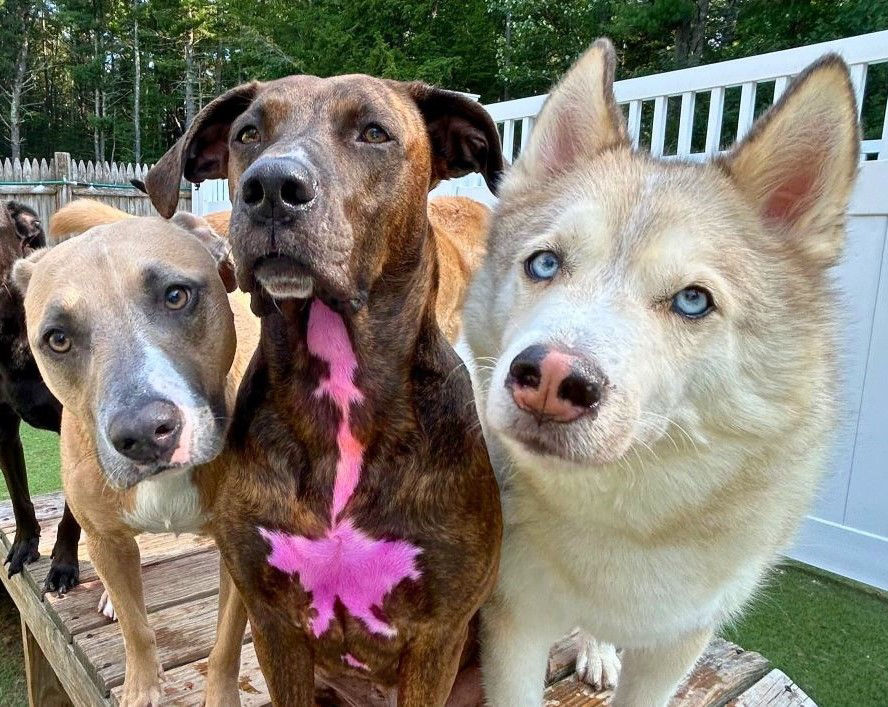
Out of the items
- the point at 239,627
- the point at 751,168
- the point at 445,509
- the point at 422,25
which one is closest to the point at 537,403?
the point at 445,509

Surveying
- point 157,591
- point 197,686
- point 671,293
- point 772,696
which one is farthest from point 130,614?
point 772,696

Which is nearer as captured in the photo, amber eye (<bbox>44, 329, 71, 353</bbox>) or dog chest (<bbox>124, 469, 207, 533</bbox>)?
amber eye (<bbox>44, 329, 71, 353</bbox>)

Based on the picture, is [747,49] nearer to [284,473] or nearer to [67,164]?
[67,164]

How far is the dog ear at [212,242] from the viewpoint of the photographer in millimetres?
1810

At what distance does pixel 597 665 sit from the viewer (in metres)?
2.08

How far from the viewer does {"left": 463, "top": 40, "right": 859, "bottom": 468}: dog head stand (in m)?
1.10

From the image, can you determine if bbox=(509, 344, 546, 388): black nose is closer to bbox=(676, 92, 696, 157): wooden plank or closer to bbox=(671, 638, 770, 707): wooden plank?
bbox=(671, 638, 770, 707): wooden plank

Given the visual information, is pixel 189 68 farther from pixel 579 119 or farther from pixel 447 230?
pixel 579 119

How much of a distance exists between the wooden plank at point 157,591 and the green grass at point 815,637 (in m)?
0.83

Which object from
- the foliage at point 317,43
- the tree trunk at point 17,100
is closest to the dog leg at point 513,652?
the foliage at point 317,43

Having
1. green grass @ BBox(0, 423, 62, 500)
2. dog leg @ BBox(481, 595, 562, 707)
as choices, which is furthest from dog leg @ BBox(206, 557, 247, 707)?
green grass @ BBox(0, 423, 62, 500)

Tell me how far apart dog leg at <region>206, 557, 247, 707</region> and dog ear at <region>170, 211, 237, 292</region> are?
29.2 inches

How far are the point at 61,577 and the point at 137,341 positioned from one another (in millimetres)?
1463

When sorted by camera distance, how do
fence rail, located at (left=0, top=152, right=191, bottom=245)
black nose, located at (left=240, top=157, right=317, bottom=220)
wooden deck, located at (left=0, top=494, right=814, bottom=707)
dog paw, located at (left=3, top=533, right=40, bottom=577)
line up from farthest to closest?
1. fence rail, located at (left=0, top=152, right=191, bottom=245)
2. dog paw, located at (left=3, top=533, right=40, bottom=577)
3. wooden deck, located at (left=0, top=494, right=814, bottom=707)
4. black nose, located at (left=240, top=157, right=317, bottom=220)
